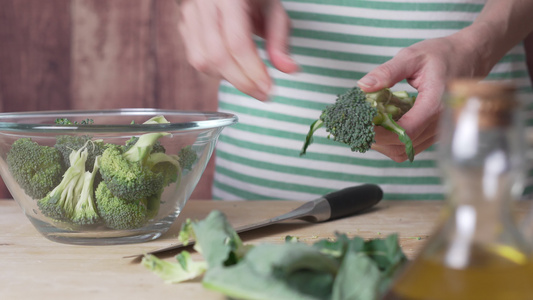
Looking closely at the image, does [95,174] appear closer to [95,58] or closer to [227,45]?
[227,45]

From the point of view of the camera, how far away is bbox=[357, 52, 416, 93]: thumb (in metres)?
0.99

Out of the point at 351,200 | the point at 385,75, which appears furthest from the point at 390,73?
the point at 351,200

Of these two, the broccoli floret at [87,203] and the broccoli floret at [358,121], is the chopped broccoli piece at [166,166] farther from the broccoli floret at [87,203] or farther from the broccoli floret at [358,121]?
the broccoli floret at [358,121]

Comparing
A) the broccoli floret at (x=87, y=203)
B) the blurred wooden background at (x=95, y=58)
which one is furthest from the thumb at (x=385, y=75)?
the blurred wooden background at (x=95, y=58)

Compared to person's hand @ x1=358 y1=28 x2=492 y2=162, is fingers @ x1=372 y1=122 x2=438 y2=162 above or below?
below

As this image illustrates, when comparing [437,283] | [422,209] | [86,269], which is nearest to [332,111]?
[422,209]

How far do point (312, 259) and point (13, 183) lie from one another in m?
0.60

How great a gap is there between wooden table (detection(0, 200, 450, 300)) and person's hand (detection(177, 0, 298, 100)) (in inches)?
10.6

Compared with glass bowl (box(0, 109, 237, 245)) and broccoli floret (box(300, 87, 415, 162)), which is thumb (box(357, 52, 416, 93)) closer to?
broccoli floret (box(300, 87, 415, 162))

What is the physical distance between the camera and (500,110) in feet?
1.22

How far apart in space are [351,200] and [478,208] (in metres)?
0.72

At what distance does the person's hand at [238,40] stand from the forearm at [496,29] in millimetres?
443

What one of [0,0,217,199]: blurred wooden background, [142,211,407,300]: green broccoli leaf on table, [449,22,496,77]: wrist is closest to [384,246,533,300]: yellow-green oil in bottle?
[142,211,407,300]: green broccoli leaf on table

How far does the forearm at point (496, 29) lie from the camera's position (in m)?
1.31
